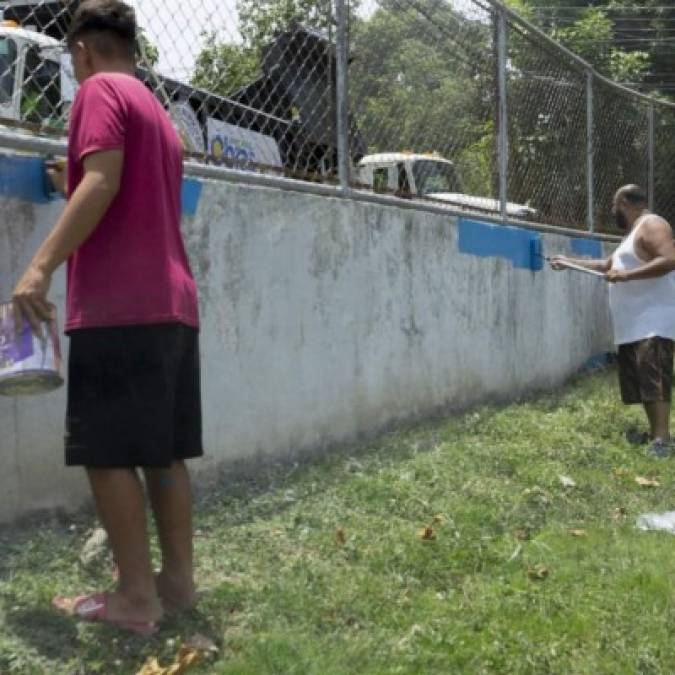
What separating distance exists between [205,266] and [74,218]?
166 centimetres

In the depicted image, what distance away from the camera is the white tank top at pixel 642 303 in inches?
258

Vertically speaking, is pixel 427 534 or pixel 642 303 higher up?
pixel 642 303

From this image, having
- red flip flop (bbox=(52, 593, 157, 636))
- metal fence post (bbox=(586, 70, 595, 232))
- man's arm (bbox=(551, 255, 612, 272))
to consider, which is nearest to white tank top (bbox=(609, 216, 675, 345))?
man's arm (bbox=(551, 255, 612, 272))

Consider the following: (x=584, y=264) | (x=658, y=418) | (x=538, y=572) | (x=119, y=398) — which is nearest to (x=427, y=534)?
(x=538, y=572)

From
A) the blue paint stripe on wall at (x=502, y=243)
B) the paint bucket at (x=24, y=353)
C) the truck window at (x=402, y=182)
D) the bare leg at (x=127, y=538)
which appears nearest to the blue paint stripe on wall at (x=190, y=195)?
the paint bucket at (x=24, y=353)

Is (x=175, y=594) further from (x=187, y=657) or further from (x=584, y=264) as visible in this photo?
(x=584, y=264)

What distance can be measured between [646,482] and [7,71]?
365cm

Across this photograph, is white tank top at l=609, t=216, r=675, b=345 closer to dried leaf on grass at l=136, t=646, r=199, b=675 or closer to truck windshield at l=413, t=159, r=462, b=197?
truck windshield at l=413, t=159, r=462, b=197

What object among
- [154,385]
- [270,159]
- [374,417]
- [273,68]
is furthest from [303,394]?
[154,385]

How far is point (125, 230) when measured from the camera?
2.82m

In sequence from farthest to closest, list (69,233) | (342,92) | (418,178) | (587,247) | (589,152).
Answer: (589,152) → (587,247) → (418,178) → (342,92) → (69,233)

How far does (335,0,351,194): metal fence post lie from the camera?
5422 millimetres

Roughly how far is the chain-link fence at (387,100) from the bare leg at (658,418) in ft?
5.95

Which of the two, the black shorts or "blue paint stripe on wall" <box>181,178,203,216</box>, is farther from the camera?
"blue paint stripe on wall" <box>181,178,203,216</box>
